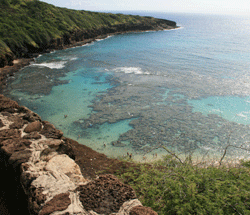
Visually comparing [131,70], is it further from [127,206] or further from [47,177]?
[127,206]

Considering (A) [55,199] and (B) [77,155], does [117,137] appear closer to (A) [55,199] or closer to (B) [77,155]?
(B) [77,155]

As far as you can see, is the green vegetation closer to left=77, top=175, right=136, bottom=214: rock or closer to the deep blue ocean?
left=77, top=175, right=136, bottom=214: rock

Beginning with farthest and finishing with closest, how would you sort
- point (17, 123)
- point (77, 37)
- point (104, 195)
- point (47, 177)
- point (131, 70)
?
point (77, 37), point (131, 70), point (17, 123), point (47, 177), point (104, 195)

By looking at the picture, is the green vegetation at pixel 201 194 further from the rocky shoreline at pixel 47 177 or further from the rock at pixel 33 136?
the rock at pixel 33 136

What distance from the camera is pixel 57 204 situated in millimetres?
5227

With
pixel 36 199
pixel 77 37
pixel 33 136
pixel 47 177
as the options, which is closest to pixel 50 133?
pixel 33 136

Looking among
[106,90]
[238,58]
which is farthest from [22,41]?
[238,58]

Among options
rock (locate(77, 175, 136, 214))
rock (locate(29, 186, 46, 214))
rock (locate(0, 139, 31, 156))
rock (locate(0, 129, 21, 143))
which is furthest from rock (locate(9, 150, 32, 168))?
rock (locate(77, 175, 136, 214))

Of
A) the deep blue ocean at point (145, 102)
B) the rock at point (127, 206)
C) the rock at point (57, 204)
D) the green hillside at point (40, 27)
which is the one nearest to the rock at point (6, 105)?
the deep blue ocean at point (145, 102)

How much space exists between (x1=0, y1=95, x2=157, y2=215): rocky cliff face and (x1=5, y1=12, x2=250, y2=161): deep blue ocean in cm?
332

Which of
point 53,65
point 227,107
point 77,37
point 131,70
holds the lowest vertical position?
point 227,107

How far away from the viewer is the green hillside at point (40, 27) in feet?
121

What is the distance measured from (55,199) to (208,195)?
4519mm

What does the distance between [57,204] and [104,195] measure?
1.33 metres
